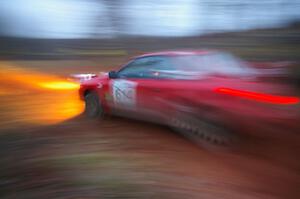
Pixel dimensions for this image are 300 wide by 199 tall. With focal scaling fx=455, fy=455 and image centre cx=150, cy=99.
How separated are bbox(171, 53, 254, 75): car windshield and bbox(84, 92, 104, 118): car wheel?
196cm

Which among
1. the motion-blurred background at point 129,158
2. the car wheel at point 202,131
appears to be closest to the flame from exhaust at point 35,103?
the motion-blurred background at point 129,158

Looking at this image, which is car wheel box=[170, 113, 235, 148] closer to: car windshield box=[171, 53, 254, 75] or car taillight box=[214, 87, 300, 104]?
car taillight box=[214, 87, 300, 104]

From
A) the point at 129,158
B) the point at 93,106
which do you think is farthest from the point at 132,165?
the point at 93,106

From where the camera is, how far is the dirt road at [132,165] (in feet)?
13.9

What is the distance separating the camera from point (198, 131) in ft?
19.3

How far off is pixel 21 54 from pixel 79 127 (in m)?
20.2

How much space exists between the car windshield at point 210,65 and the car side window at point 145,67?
0.21 metres

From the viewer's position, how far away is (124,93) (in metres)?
7.32

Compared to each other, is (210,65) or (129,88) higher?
(210,65)

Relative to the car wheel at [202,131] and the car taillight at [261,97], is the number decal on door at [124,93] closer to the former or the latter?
the car wheel at [202,131]

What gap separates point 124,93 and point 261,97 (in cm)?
276

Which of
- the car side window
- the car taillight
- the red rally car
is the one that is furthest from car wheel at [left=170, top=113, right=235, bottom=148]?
the car side window

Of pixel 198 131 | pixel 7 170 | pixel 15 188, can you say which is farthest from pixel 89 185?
pixel 198 131

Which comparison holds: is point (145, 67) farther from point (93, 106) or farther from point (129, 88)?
point (93, 106)
